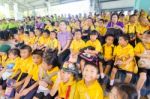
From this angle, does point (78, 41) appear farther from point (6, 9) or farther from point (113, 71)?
point (6, 9)

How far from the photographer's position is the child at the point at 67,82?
10.4ft

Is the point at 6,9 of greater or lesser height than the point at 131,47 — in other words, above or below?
above

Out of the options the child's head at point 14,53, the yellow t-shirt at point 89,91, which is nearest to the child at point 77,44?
the child's head at point 14,53

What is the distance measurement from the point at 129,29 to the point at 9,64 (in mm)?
2826

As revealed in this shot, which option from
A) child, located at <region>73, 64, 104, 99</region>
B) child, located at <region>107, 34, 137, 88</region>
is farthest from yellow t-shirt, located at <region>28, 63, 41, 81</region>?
child, located at <region>107, 34, 137, 88</region>

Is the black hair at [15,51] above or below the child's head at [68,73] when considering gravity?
above

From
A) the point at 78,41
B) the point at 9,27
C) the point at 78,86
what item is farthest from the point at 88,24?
the point at 9,27

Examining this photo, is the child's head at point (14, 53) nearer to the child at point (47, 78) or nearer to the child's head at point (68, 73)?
the child at point (47, 78)

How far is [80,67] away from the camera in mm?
4922

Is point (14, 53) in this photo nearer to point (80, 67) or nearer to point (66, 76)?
point (80, 67)

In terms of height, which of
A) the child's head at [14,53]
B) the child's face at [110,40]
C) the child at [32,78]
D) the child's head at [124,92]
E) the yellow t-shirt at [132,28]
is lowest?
the child at [32,78]

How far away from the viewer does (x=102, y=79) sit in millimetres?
4918

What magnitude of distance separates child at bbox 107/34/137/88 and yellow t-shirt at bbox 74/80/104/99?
5.20ft

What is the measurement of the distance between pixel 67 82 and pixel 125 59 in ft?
5.63
